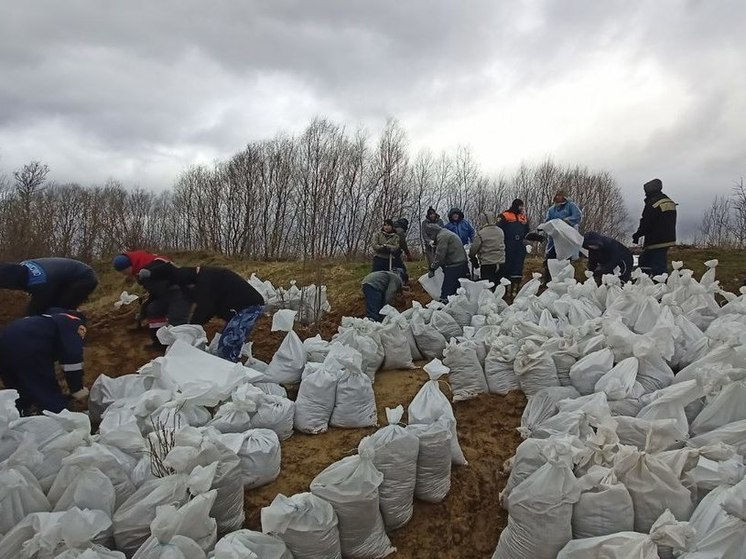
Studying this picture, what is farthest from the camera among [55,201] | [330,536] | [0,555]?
[55,201]

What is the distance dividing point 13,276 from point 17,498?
219 cm

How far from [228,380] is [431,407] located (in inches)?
54.3

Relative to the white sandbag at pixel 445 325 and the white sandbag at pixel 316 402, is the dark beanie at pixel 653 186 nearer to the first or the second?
the white sandbag at pixel 445 325

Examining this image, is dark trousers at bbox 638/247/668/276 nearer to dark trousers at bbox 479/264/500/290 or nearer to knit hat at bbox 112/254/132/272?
dark trousers at bbox 479/264/500/290

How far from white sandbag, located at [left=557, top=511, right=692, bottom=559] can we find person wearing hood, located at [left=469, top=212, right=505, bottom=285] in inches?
176

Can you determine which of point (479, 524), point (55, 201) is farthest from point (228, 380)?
point (55, 201)

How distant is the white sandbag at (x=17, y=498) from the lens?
88.2 inches

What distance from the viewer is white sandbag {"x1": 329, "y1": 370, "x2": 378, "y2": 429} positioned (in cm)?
352

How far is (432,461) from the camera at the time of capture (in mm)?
2771

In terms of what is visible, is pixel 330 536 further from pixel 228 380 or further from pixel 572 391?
pixel 572 391

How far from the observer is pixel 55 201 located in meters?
18.6

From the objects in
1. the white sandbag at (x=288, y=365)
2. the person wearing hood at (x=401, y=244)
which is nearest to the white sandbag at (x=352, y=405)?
the white sandbag at (x=288, y=365)

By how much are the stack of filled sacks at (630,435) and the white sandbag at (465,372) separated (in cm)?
18

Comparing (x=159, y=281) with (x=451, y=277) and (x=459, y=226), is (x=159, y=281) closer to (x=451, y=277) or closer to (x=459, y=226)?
(x=451, y=277)
